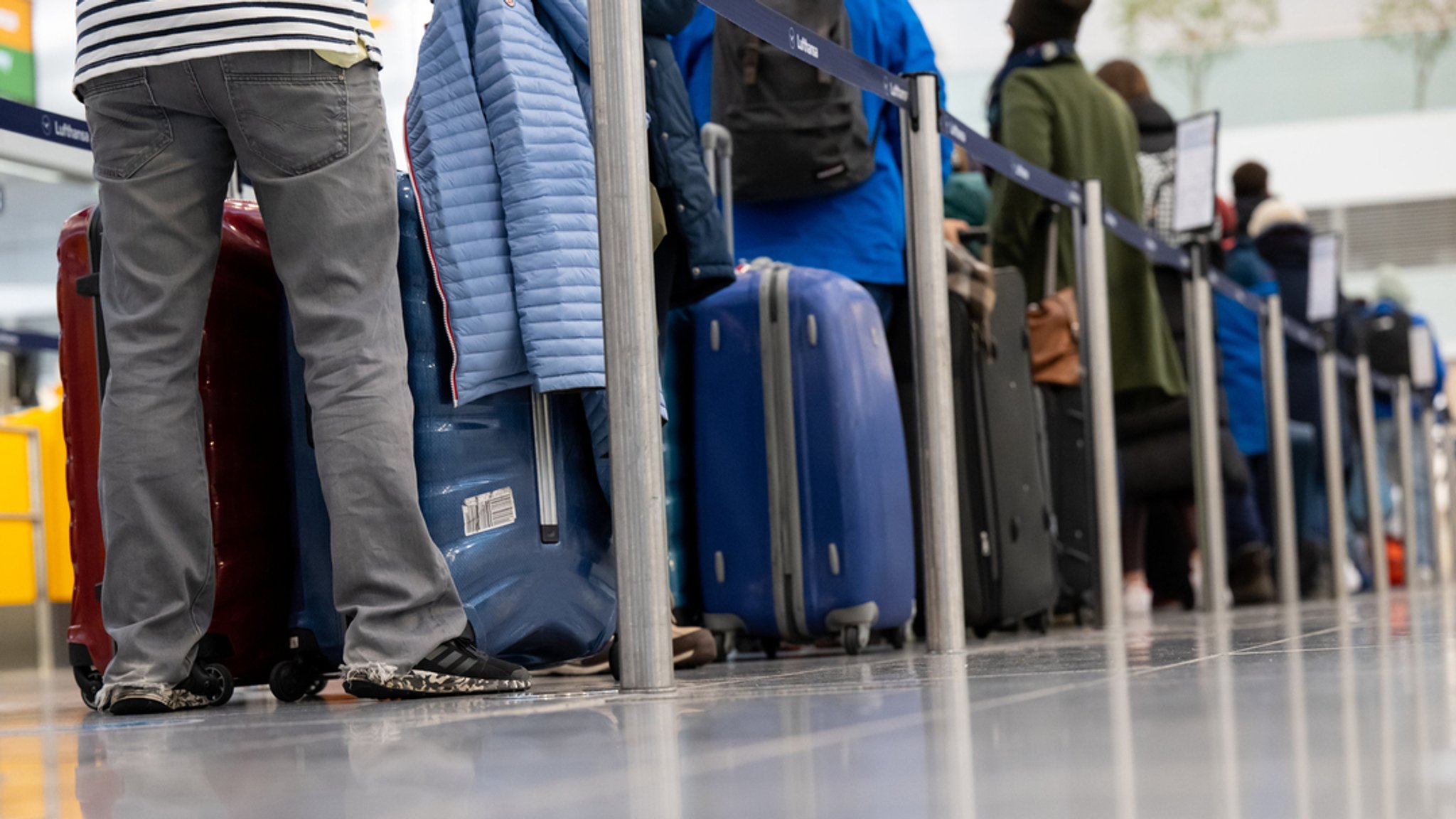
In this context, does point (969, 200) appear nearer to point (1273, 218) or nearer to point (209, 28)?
point (209, 28)

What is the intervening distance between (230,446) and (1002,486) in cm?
182

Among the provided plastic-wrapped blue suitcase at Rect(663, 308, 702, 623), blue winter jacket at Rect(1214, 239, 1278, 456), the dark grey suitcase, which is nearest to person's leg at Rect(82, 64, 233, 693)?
plastic-wrapped blue suitcase at Rect(663, 308, 702, 623)

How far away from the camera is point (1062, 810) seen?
894mm

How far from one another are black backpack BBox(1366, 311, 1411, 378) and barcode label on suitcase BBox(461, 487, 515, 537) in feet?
27.6

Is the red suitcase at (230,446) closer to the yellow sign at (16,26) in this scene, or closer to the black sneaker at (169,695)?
the black sneaker at (169,695)

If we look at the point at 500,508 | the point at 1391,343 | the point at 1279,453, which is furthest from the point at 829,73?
the point at 1391,343

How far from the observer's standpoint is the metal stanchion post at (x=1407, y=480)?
29.9 ft

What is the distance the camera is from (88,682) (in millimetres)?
2666

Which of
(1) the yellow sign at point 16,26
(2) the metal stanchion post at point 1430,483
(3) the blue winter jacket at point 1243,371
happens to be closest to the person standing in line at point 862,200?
(3) the blue winter jacket at point 1243,371

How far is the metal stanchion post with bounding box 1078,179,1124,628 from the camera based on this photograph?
425 cm

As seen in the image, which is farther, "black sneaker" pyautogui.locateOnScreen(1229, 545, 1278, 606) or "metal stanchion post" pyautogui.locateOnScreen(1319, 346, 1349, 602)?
"metal stanchion post" pyautogui.locateOnScreen(1319, 346, 1349, 602)

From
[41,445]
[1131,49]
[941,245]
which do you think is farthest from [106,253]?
[1131,49]

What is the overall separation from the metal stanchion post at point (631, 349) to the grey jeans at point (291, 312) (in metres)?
0.32

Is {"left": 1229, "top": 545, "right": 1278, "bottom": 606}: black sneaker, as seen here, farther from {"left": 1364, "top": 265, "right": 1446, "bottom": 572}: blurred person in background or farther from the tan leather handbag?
{"left": 1364, "top": 265, "right": 1446, "bottom": 572}: blurred person in background
